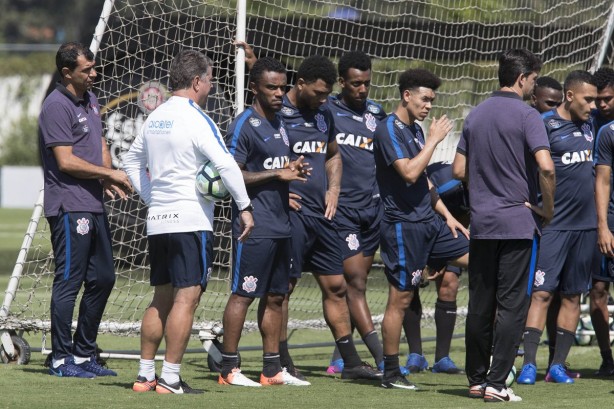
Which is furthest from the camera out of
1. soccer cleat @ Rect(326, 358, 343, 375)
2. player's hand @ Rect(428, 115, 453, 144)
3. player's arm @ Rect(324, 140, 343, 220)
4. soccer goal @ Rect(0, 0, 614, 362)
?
soccer goal @ Rect(0, 0, 614, 362)

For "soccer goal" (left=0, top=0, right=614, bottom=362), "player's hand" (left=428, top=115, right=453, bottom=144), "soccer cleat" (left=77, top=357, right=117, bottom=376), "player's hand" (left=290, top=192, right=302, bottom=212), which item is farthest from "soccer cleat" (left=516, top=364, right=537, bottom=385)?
"soccer cleat" (left=77, top=357, right=117, bottom=376)

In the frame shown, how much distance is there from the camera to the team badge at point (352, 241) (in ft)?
29.3

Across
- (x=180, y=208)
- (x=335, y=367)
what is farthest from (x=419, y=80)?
(x=335, y=367)

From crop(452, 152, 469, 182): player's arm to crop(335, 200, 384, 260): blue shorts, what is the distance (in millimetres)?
1489

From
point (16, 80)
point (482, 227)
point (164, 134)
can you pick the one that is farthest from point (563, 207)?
point (16, 80)

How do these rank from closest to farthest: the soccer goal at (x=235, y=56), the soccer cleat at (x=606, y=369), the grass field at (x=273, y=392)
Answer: the grass field at (x=273, y=392) → the soccer cleat at (x=606, y=369) → the soccer goal at (x=235, y=56)

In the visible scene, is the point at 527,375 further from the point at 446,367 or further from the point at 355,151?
the point at 355,151

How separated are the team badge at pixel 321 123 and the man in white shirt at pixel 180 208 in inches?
48.9

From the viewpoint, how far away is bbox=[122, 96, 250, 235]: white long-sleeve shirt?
283 inches

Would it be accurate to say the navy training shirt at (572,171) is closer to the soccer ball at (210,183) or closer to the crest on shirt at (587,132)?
the crest on shirt at (587,132)

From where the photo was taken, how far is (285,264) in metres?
7.91

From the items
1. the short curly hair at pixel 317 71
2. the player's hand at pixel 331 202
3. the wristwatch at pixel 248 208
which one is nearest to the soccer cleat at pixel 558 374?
the player's hand at pixel 331 202

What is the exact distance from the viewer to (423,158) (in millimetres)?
7730

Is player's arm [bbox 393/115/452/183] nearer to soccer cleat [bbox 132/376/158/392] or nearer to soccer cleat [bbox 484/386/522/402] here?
soccer cleat [bbox 484/386/522/402]
